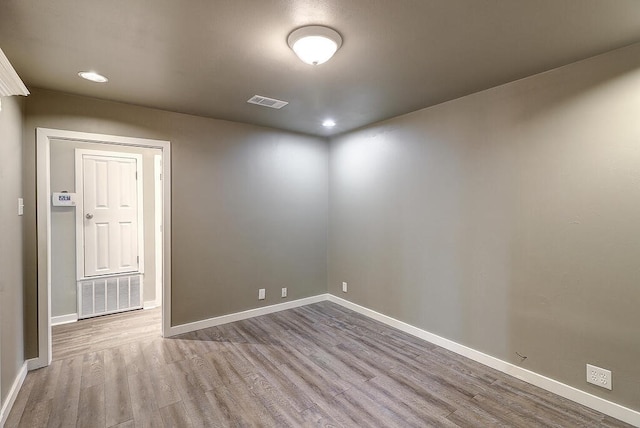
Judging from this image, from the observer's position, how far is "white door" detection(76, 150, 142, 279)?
3959 millimetres

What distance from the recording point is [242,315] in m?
3.93

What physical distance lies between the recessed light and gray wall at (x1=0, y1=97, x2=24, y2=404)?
0.52 metres

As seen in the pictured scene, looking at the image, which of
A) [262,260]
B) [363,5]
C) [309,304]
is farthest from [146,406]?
[363,5]

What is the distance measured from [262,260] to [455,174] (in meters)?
2.57

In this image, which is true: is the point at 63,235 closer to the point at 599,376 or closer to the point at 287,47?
the point at 287,47

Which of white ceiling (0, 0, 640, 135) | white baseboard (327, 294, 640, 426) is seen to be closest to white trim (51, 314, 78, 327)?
white ceiling (0, 0, 640, 135)

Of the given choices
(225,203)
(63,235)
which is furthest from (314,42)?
(63,235)

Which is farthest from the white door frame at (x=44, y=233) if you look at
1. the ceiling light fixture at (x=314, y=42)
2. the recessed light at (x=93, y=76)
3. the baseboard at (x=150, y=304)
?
the ceiling light fixture at (x=314, y=42)

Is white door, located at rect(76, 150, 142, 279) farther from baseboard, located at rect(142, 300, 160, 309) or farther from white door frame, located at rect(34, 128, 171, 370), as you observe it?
white door frame, located at rect(34, 128, 171, 370)

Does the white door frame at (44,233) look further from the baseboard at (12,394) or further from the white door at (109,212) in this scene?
the white door at (109,212)

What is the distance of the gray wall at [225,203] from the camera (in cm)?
290

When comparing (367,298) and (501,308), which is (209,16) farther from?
A: (367,298)

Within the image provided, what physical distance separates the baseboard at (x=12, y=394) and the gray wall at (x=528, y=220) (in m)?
3.40

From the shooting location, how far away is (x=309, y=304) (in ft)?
14.7
